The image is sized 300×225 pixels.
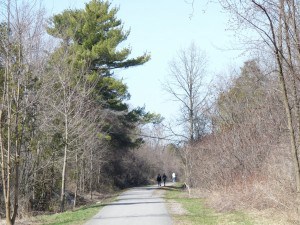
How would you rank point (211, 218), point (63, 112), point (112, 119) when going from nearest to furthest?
point (211, 218)
point (63, 112)
point (112, 119)

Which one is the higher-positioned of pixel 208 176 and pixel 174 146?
pixel 174 146

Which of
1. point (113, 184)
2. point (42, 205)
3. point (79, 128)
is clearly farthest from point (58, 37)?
point (113, 184)

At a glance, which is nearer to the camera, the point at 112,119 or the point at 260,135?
the point at 260,135

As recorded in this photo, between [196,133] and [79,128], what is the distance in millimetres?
21332

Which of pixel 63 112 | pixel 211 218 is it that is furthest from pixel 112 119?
pixel 211 218

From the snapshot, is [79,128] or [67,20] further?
[67,20]

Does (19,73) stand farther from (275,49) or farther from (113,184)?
(113,184)

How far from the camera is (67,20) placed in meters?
38.0

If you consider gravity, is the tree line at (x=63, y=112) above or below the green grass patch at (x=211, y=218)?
above

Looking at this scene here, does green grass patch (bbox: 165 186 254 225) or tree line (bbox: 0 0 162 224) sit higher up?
tree line (bbox: 0 0 162 224)

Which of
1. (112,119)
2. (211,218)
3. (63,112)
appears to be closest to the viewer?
(211,218)

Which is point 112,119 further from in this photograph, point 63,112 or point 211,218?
point 211,218

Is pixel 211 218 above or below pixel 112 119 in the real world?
below

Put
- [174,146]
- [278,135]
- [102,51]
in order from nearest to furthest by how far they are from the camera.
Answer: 1. [278,135]
2. [102,51]
3. [174,146]
